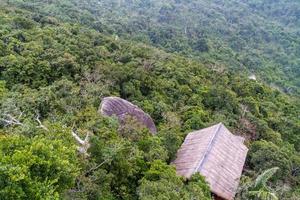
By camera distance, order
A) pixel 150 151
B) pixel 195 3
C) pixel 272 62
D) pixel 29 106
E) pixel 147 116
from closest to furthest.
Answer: pixel 150 151, pixel 29 106, pixel 147 116, pixel 272 62, pixel 195 3

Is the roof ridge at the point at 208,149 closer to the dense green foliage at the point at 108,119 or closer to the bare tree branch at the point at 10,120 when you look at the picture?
the dense green foliage at the point at 108,119

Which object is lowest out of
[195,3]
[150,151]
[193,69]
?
[195,3]

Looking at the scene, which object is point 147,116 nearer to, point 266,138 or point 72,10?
point 266,138

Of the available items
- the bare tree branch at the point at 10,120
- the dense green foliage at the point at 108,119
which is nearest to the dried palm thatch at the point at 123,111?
the dense green foliage at the point at 108,119

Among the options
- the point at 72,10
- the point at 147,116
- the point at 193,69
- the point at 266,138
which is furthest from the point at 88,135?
the point at 72,10

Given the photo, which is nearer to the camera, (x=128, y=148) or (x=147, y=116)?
(x=128, y=148)

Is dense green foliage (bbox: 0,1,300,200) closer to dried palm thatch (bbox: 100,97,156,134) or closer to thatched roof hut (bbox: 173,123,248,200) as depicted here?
dried palm thatch (bbox: 100,97,156,134)

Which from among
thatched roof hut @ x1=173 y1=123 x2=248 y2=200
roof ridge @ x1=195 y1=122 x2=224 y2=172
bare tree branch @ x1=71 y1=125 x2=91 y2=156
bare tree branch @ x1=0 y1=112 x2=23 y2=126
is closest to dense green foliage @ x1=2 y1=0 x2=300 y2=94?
thatched roof hut @ x1=173 y1=123 x2=248 y2=200
